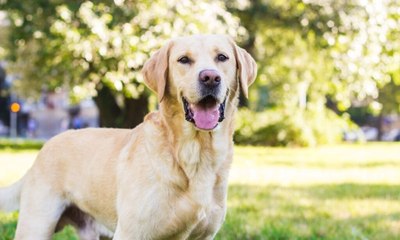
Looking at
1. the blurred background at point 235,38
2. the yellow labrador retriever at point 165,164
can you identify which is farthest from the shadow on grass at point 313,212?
the blurred background at point 235,38

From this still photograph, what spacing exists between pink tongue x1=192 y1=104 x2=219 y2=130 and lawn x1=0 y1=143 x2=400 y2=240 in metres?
2.10

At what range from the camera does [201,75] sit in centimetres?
386

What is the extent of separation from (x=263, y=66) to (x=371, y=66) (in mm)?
14070

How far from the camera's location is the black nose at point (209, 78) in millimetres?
3838

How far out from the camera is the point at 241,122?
25.1 m

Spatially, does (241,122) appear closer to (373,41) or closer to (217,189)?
(373,41)

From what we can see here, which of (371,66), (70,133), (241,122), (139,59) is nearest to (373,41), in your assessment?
(371,66)

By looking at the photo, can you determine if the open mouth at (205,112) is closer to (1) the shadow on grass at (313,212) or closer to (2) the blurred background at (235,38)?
(1) the shadow on grass at (313,212)

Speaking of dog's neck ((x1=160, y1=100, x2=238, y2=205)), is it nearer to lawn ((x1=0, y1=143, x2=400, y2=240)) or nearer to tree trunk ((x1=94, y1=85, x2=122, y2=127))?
lawn ((x1=0, y1=143, x2=400, y2=240))

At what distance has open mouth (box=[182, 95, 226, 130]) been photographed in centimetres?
393

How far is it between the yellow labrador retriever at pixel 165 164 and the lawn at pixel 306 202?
4.68 ft

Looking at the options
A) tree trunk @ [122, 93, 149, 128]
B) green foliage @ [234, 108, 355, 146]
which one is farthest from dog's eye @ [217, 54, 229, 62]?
green foliage @ [234, 108, 355, 146]

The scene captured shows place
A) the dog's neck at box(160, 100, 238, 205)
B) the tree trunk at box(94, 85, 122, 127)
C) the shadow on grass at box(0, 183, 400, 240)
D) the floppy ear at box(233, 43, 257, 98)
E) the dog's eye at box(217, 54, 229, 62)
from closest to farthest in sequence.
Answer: the dog's neck at box(160, 100, 238, 205)
the dog's eye at box(217, 54, 229, 62)
the floppy ear at box(233, 43, 257, 98)
the shadow on grass at box(0, 183, 400, 240)
the tree trunk at box(94, 85, 122, 127)

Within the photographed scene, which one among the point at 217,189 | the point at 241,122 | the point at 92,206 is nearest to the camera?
the point at 217,189
